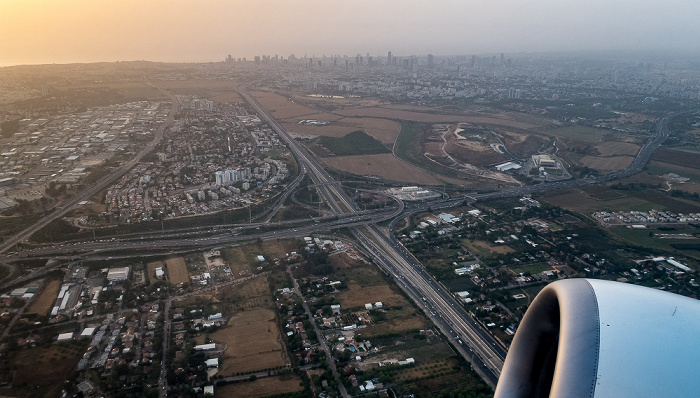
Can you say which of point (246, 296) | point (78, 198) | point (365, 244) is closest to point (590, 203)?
point (365, 244)

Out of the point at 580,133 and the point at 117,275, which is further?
the point at 580,133

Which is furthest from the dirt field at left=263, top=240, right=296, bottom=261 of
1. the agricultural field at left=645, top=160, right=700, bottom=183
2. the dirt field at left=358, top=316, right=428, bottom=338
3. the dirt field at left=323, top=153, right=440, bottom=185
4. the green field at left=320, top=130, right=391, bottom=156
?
the agricultural field at left=645, top=160, right=700, bottom=183

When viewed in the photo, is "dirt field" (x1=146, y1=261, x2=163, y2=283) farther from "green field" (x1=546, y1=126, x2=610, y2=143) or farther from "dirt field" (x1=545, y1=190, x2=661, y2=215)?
"green field" (x1=546, y1=126, x2=610, y2=143)

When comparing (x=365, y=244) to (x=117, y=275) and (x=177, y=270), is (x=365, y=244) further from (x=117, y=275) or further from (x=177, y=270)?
(x=117, y=275)

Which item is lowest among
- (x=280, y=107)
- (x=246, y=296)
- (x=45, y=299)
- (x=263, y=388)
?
(x=263, y=388)

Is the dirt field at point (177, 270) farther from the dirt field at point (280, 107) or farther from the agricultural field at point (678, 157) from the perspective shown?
the agricultural field at point (678, 157)
